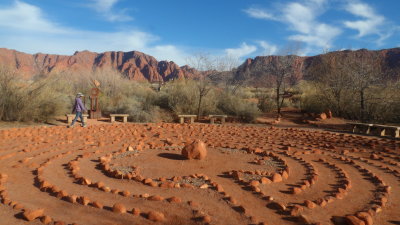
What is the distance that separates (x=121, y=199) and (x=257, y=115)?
1213cm

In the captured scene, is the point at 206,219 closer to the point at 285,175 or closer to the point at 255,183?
the point at 255,183

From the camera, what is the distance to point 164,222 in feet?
9.61

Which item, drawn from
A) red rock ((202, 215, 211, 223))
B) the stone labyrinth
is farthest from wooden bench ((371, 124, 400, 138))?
red rock ((202, 215, 211, 223))

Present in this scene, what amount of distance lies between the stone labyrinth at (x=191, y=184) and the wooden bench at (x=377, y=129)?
121 inches

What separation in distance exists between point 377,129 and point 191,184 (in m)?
10.8

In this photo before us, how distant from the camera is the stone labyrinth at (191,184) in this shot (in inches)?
123

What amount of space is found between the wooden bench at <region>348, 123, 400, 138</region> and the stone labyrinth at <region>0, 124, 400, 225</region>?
3.06 m

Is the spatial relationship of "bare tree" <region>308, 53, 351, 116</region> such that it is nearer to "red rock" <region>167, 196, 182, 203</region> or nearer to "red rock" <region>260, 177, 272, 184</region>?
"red rock" <region>260, 177, 272, 184</region>

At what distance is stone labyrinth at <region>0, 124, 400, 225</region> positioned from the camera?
10.2 feet

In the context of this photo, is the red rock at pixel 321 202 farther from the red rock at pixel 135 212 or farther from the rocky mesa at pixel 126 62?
the rocky mesa at pixel 126 62

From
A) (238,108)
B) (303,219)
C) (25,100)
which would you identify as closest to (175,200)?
(303,219)

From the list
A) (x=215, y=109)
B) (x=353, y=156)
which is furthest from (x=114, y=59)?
(x=353, y=156)

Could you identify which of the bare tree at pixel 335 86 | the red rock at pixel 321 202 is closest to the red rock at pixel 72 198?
the red rock at pixel 321 202

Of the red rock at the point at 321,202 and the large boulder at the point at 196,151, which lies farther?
the large boulder at the point at 196,151
